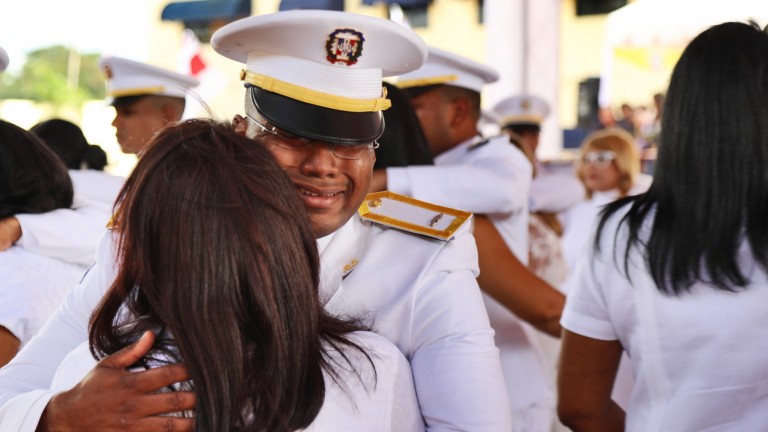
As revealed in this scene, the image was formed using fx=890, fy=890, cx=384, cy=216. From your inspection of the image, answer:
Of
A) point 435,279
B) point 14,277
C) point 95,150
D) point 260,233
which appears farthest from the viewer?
point 95,150

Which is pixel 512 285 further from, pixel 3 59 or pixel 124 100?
pixel 124 100

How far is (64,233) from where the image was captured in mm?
2355

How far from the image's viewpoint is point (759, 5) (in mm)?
6297

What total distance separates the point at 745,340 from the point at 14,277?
66.4 inches

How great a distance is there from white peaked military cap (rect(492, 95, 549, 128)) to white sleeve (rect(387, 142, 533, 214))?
287 centimetres

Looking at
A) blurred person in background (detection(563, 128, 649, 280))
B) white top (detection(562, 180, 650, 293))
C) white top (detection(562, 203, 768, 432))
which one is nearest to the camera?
white top (detection(562, 203, 768, 432))

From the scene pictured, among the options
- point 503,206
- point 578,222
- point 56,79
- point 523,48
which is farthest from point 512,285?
point 56,79

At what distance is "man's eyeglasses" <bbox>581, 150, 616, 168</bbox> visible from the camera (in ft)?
17.9

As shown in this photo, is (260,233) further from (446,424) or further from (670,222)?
(670,222)

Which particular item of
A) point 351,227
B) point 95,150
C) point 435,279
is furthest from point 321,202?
point 95,150

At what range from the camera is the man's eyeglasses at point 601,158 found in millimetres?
5457

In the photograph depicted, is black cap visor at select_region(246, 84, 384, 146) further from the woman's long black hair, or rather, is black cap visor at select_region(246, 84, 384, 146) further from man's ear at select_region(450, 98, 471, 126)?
man's ear at select_region(450, 98, 471, 126)

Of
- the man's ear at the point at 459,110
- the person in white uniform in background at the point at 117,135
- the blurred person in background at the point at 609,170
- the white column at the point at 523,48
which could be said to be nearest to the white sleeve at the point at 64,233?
the person in white uniform in background at the point at 117,135

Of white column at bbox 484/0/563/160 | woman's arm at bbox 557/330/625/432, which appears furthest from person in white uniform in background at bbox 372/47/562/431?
white column at bbox 484/0/563/160
